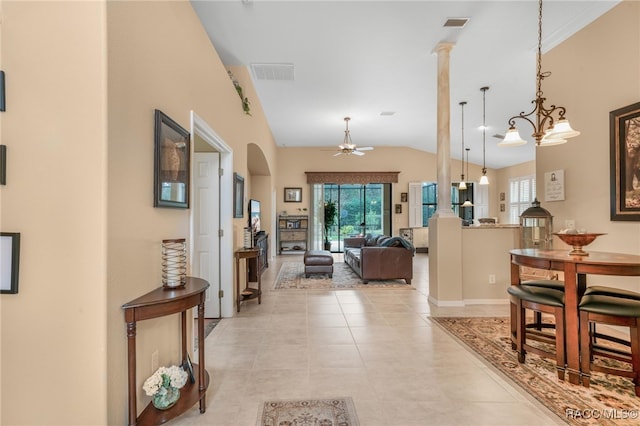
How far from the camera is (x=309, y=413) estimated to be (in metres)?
1.97

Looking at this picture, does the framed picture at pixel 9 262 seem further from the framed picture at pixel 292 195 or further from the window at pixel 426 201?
the window at pixel 426 201

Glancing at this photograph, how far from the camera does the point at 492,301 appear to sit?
4.32 metres

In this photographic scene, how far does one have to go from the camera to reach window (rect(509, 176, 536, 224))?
8.91m

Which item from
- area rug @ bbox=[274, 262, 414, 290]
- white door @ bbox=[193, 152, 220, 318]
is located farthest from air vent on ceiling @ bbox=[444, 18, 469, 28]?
area rug @ bbox=[274, 262, 414, 290]

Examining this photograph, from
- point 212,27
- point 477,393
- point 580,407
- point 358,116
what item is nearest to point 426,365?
point 477,393

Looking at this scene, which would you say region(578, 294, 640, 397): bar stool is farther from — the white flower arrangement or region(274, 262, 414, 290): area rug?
region(274, 262, 414, 290): area rug

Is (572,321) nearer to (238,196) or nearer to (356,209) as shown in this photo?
(238,196)

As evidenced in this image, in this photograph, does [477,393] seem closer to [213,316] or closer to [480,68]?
[213,316]

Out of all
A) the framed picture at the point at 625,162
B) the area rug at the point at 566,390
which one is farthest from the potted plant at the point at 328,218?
the framed picture at the point at 625,162

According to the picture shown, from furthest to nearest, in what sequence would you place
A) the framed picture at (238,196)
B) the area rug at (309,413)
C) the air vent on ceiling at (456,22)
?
1. the framed picture at (238,196)
2. the air vent on ceiling at (456,22)
3. the area rug at (309,413)

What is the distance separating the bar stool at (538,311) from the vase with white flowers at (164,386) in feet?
8.46

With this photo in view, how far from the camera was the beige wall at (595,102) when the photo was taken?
121 inches

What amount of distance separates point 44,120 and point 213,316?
116 inches

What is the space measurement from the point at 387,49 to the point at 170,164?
342cm
